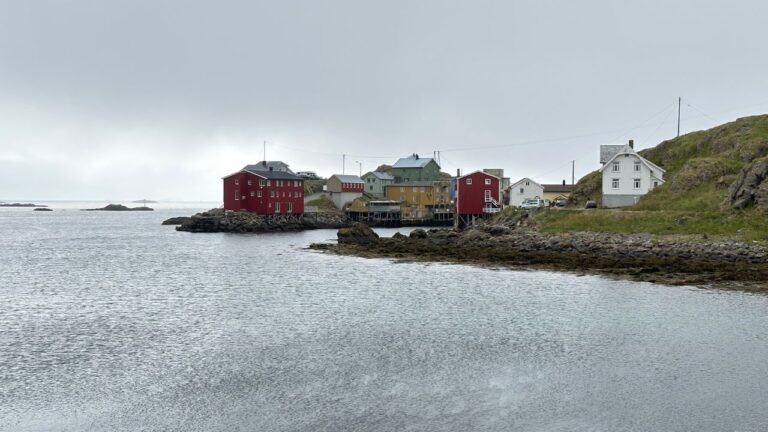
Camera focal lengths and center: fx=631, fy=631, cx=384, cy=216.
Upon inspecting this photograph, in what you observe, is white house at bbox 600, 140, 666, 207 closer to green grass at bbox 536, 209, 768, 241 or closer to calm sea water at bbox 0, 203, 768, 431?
green grass at bbox 536, 209, 768, 241

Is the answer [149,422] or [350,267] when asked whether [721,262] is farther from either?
[149,422]


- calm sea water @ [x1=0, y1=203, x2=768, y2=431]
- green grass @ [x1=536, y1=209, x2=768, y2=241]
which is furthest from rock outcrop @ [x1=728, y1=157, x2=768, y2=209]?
calm sea water @ [x1=0, y1=203, x2=768, y2=431]

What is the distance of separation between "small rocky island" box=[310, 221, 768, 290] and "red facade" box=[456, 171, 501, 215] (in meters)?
26.2

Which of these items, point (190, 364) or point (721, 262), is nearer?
point (190, 364)

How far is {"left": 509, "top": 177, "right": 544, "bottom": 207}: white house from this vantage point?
9406 centimetres

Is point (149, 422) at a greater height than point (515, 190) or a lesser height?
lesser

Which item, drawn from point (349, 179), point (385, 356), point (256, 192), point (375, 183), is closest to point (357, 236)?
point (256, 192)

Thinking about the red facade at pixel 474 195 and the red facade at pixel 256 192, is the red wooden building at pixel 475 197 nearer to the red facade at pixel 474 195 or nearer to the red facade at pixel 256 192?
the red facade at pixel 474 195

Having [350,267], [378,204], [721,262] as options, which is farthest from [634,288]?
[378,204]

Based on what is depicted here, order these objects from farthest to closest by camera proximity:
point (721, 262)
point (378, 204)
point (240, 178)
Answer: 1. point (378, 204)
2. point (240, 178)
3. point (721, 262)

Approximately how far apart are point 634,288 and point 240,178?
266 ft

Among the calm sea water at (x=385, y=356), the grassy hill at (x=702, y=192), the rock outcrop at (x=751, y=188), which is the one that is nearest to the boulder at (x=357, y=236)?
the grassy hill at (x=702, y=192)

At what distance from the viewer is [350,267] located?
53938 millimetres

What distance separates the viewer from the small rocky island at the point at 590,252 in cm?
4266
